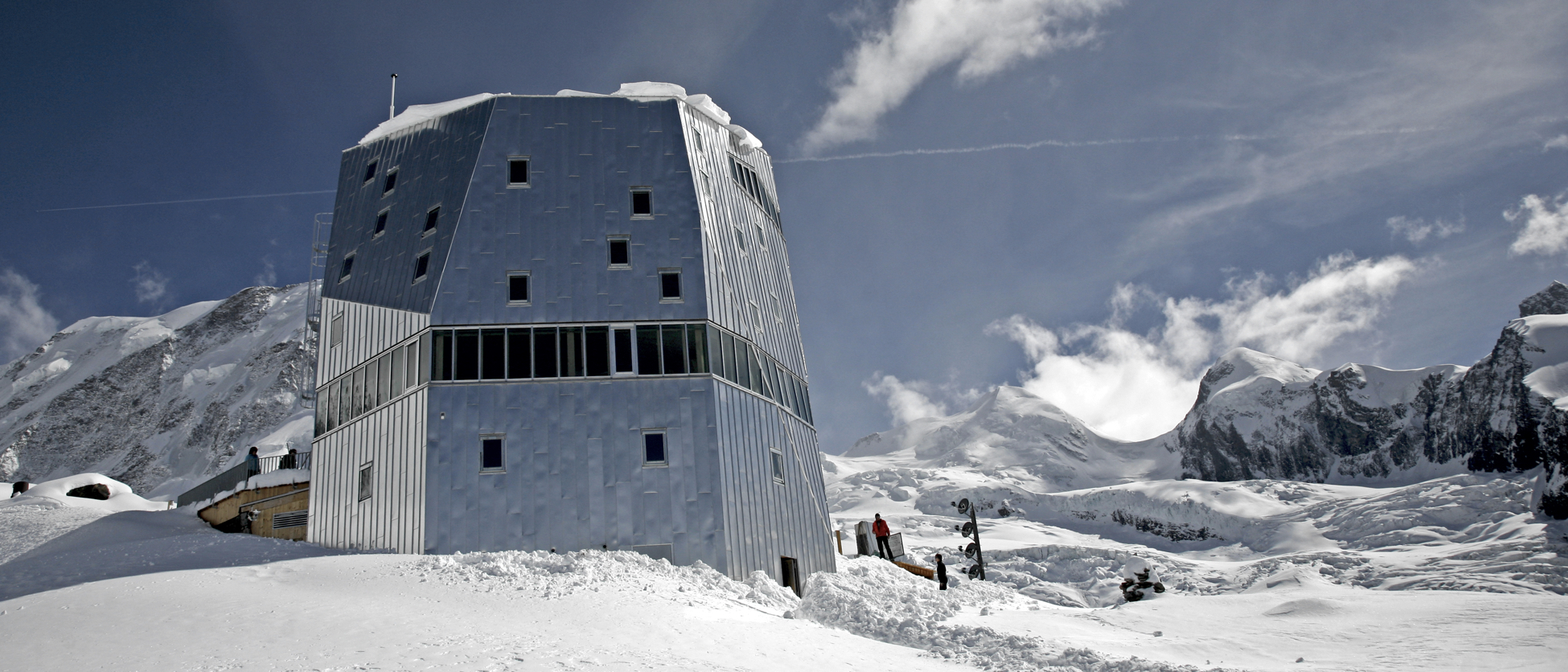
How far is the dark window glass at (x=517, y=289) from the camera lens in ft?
88.7

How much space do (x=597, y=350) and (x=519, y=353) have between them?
2.26 meters

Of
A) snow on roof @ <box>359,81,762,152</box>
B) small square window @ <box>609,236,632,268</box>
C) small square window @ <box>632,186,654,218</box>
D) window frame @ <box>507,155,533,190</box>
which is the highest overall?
snow on roof @ <box>359,81,762,152</box>

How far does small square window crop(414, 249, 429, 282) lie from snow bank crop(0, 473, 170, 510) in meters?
19.3

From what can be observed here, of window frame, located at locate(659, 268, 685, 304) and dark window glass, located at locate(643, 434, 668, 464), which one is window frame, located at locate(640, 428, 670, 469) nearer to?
dark window glass, located at locate(643, 434, 668, 464)

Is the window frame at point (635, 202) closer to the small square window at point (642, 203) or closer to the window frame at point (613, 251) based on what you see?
the small square window at point (642, 203)

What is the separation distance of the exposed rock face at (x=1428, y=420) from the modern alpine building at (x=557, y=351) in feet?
300

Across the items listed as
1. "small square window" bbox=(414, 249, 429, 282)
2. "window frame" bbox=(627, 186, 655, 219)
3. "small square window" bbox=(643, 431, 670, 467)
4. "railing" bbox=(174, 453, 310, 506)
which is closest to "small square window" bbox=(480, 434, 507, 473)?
"small square window" bbox=(643, 431, 670, 467)

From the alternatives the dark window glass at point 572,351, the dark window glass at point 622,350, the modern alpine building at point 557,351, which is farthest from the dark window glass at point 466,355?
the dark window glass at point 622,350

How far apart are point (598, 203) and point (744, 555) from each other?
38.8 feet

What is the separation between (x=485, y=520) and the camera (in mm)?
24750

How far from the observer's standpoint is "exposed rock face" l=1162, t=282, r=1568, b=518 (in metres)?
117

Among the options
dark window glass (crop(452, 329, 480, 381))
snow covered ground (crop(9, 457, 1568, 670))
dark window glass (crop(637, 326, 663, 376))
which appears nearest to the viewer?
snow covered ground (crop(9, 457, 1568, 670))

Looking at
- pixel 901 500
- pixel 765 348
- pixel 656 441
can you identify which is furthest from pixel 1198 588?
pixel 901 500

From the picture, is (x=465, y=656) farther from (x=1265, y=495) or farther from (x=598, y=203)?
(x=1265, y=495)
